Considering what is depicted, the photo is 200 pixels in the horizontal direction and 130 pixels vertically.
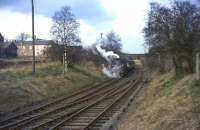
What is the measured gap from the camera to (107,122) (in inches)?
738

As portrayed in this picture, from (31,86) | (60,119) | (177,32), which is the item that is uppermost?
(177,32)

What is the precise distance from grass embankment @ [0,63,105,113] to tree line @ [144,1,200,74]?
9.14 m

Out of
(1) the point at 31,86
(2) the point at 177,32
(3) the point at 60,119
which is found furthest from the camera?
(2) the point at 177,32

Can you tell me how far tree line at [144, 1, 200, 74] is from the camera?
109 ft

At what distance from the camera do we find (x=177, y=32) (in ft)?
Answer: 117

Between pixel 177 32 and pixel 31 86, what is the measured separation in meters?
12.6

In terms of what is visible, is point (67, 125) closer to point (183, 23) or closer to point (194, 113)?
point (194, 113)

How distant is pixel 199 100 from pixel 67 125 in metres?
5.61

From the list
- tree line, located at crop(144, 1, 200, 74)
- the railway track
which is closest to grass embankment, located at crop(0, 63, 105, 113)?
the railway track

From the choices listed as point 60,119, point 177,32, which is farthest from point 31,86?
point 60,119

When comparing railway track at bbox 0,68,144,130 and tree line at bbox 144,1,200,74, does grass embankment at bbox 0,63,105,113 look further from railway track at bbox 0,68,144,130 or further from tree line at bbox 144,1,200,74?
tree line at bbox 144,1,200,74

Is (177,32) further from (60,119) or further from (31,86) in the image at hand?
(60,119)

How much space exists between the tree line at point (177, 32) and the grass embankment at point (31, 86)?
9144 mm

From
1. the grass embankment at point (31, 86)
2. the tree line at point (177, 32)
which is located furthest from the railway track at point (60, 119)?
the tree line at point (177, 32)
